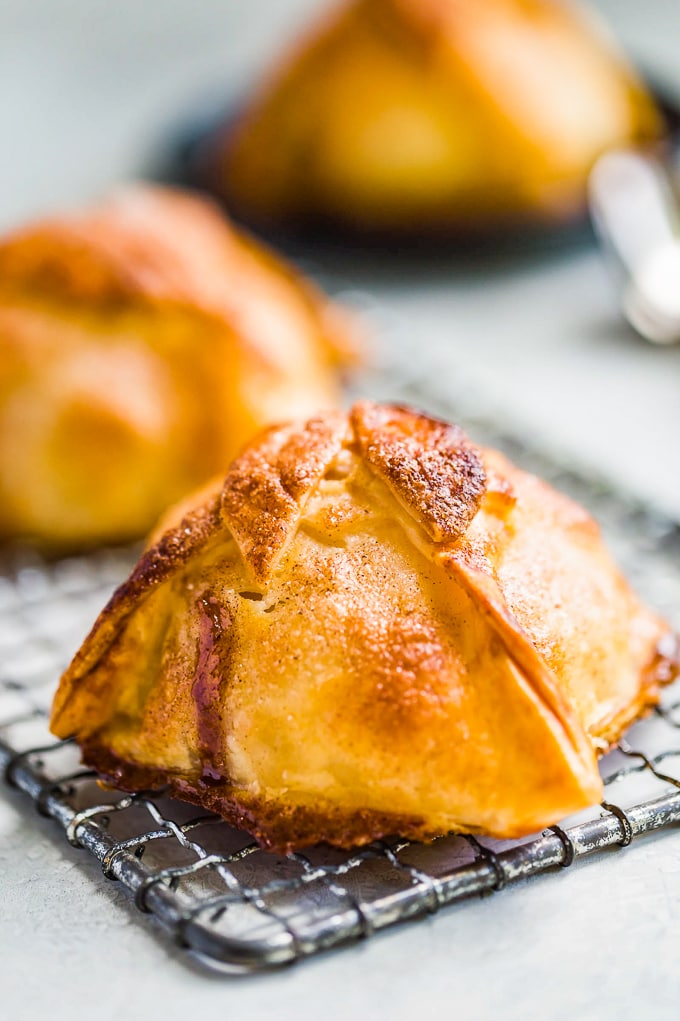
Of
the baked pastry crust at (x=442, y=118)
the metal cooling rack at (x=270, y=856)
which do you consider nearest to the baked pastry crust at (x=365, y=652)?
the metal cooling rack at (x=270, y=856)

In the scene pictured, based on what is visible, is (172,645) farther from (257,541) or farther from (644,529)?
(644,529)

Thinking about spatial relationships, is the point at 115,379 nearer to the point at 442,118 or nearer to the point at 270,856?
the point at 270,856

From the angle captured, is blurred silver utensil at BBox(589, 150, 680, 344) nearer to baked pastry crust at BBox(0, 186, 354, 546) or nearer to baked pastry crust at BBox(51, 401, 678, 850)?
baked pastry crust at BBox(0, 186, 354, 546)

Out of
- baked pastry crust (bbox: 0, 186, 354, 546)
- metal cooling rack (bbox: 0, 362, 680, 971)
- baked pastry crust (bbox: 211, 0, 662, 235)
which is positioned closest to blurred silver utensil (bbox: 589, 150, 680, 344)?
baked pastry crust (bbox: 211, 0, 662, 235)

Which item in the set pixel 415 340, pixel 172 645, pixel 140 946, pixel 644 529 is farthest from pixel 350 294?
pixel 140 946

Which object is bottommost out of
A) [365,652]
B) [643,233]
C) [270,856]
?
[270,856]

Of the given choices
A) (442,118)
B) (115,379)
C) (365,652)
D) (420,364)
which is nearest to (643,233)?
(442,118)

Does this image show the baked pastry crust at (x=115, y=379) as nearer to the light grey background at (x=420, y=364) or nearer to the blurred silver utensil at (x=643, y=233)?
the light grey background at (x=420, y=364)
